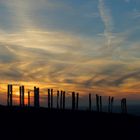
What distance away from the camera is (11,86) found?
45656mm

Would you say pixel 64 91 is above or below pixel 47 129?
above

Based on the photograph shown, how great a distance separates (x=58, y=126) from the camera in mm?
30766

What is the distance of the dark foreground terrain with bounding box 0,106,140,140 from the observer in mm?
27031

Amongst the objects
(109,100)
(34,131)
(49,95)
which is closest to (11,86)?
(49,95)

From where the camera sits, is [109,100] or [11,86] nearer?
[11,86]

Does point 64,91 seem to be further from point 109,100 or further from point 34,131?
point 34,131

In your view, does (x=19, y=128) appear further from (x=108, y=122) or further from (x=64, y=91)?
(x=64, y=91)

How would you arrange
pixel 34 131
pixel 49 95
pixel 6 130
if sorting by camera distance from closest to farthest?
pixel 6 130
pixel 34 131
pixel 49 95

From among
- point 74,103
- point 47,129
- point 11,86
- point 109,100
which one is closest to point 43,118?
point 47,129

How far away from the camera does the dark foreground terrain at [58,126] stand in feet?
88.7

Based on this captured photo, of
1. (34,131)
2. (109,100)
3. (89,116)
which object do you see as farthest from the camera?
(109,100)

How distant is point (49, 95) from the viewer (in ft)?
172

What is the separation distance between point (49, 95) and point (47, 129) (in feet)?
76.1

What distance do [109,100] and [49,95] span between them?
17.0 meters
